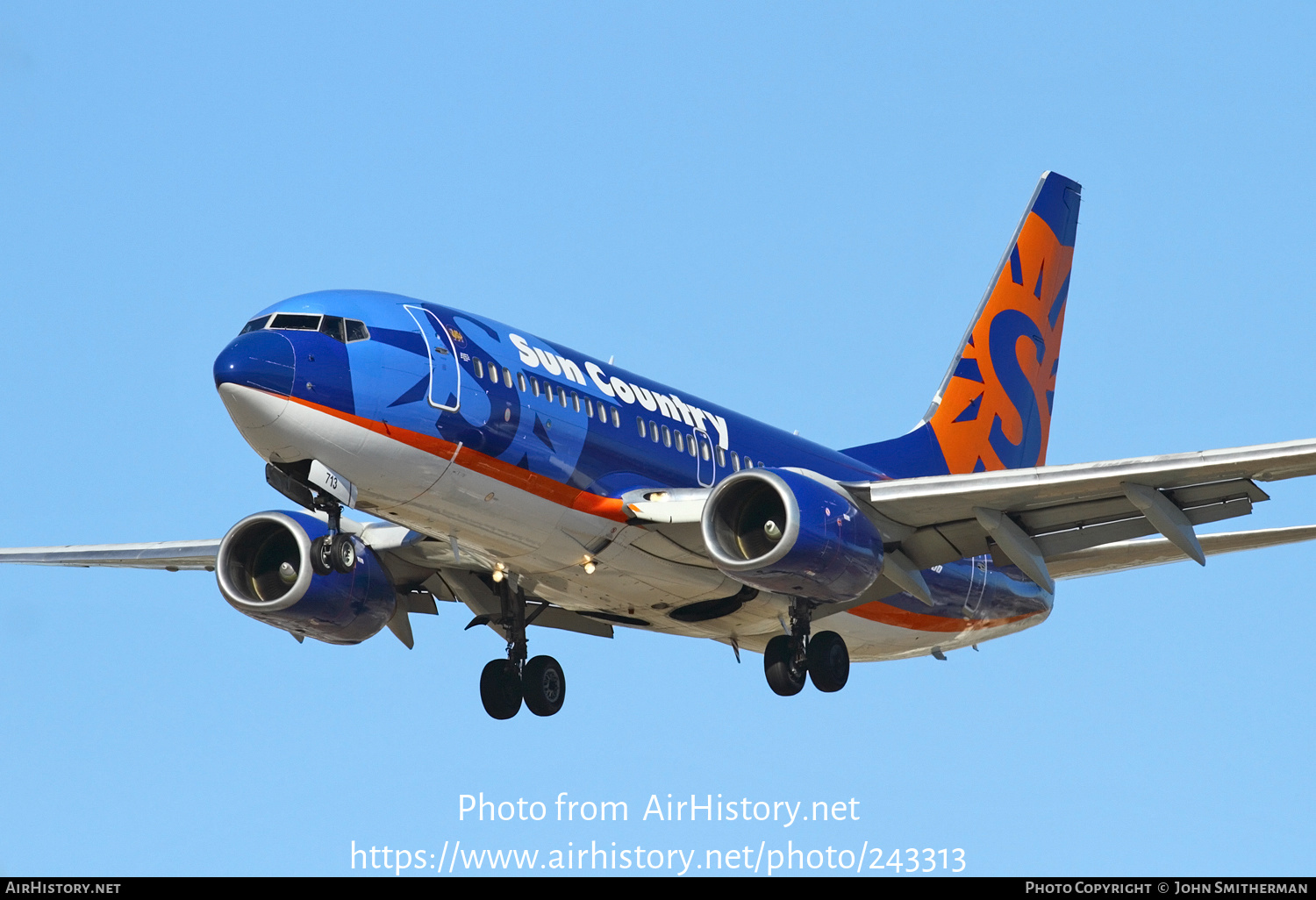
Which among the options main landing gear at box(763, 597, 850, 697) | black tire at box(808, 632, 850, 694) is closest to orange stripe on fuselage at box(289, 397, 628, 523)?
main landing gear at box(763, 597, 850, 697)

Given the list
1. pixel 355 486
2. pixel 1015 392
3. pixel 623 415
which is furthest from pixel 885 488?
pixel 1015 392

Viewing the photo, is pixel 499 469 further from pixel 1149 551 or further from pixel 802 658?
pixel 1149 551

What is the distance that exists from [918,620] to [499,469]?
10.5m

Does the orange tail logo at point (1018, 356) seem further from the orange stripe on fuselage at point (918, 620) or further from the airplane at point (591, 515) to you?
the airplane at point (591, 515)

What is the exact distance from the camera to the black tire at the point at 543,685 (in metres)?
30.5

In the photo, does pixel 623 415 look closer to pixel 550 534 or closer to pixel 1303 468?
pixel 550 534

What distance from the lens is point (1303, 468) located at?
2531 cm

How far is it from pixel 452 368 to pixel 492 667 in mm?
7172

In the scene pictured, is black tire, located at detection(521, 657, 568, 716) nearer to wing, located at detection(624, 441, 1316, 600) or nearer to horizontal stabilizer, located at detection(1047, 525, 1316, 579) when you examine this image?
wing, located at detection(624, 441, 1316, 600)

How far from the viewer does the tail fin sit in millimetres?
37438

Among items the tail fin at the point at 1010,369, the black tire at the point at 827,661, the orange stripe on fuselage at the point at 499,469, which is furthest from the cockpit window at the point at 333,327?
the tail fin at the point at 1010,369

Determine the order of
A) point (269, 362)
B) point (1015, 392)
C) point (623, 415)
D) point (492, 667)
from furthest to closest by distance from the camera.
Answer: point (1015, 392), point (492, 667), point (623, 415), point (269, 362)

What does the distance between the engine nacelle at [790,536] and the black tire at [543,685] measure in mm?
5157

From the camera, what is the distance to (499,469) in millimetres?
25469
